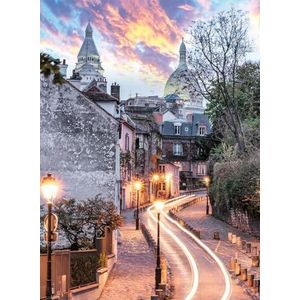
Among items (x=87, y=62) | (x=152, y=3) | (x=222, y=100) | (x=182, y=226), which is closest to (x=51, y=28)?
(x=87, y=62)

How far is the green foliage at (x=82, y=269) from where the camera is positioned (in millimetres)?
3982

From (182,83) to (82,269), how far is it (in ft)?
4.50

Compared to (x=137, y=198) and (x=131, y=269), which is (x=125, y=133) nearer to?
(x=137, y=198)

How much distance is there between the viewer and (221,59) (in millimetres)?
4234

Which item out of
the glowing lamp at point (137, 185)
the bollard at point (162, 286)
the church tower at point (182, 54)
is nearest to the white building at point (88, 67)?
the church tower at point (182, 54)

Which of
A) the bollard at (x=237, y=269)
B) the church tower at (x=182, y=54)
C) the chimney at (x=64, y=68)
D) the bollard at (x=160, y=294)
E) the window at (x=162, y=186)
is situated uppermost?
the church tower at (x=182, y=54)

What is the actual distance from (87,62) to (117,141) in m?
0.56

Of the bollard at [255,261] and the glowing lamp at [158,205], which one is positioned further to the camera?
the glowing lamp at [158,205]

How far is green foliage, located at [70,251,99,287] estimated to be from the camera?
13.1 feet

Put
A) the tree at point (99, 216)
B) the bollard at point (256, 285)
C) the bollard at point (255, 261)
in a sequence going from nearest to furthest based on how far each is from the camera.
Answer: the bollard at point (256, 285)
the bollard at point (255, 261)
the tree at point (99, 216)

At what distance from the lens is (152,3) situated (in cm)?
402

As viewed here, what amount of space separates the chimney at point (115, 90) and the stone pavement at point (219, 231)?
0.88 metres

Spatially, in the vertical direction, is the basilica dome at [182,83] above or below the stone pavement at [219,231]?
above

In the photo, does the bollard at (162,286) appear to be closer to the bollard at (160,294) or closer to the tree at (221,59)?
the bollard at (160,294)
